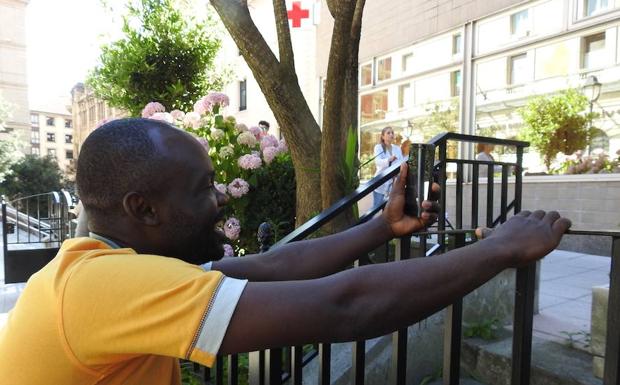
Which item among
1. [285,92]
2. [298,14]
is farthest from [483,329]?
[298,14]

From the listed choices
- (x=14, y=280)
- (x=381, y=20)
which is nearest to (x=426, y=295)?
(x=14, y=280)

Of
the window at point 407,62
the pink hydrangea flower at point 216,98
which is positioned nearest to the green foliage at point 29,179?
the window at point 407,62

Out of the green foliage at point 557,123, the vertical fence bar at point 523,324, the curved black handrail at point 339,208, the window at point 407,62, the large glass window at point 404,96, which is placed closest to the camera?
the vertical fence bar at point 523,324

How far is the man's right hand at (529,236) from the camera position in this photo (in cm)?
107

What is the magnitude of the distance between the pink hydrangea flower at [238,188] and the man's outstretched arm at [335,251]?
96.9 inches

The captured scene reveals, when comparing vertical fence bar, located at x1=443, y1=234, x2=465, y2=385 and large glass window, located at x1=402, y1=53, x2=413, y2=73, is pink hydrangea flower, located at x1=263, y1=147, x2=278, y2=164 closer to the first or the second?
vertical fence bar, located at x1=443, y1=234, x2=465, y2=385

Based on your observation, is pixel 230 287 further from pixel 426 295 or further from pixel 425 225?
pixel 425 225

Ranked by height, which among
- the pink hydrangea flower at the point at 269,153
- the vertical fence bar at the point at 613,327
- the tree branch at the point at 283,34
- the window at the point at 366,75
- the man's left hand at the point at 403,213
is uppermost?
the window at the point at 366,75

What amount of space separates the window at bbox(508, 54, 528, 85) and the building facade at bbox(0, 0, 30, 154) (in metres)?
53.2

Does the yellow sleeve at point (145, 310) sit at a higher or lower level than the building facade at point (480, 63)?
lower

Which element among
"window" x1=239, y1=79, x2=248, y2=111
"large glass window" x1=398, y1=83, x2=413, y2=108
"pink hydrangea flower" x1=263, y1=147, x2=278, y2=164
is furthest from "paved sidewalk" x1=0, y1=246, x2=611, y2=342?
"window" x1=239, y1=79, x2=248, y2=111

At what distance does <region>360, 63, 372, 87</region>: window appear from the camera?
422 inches

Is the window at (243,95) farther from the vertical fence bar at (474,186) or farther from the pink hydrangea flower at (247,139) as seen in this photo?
the vertical fence bar at (474,186)

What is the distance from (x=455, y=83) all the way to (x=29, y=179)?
25.9 m
